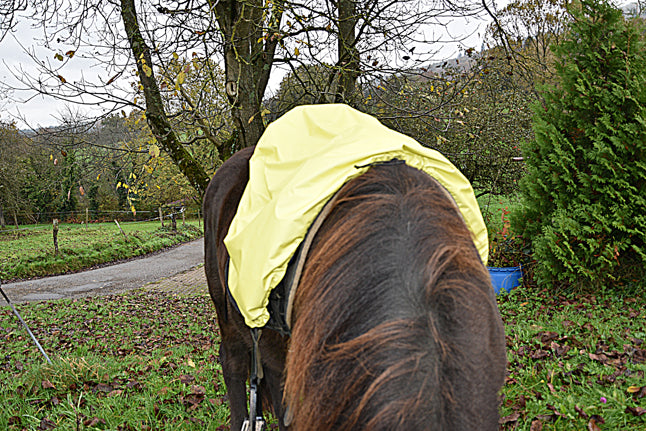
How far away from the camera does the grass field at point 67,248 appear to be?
1708 cm

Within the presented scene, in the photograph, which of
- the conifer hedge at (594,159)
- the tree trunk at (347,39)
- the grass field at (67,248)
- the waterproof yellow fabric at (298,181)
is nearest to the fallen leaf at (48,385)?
the waterproof yellow fabric at (298,181)

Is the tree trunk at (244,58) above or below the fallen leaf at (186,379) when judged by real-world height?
above

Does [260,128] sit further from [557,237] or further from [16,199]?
[16,199]

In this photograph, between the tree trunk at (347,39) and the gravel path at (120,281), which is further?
the gravel path at (120,281)

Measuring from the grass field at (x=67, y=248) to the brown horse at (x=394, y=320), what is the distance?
1842 centimetres

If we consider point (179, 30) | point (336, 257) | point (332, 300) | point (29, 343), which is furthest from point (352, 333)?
point (29, 343)

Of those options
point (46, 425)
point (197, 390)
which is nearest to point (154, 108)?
point (197, 390)

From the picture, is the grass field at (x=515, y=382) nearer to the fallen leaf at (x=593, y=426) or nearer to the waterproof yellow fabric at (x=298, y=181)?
the fallen leaf at (x=593, y=426)

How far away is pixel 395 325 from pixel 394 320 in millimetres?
16

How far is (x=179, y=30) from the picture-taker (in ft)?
17.6

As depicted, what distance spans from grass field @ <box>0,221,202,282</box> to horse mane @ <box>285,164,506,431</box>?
60.5 feet

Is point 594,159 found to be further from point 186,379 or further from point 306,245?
point 306,245

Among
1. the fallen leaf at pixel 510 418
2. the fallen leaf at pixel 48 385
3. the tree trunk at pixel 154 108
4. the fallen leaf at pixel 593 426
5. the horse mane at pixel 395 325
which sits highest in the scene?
the tree trunk at pixel 154 108

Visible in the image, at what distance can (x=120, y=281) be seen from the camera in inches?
605
